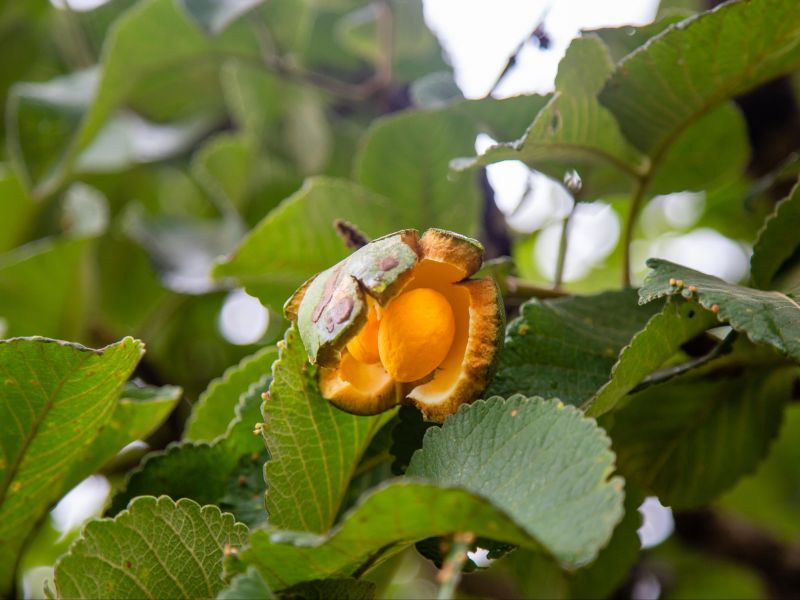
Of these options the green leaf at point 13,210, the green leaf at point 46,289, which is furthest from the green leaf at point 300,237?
the green leaf at point 13,210

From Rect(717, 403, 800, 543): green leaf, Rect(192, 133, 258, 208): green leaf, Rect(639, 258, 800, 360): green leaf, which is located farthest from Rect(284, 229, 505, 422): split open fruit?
Rect(717, 403, 800, 543): green leaf

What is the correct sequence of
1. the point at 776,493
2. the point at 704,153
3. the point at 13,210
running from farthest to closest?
1. the point at 776,493
2. the point at 13,210
3. the point at 704,153

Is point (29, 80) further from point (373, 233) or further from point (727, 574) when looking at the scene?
point (727, 574)

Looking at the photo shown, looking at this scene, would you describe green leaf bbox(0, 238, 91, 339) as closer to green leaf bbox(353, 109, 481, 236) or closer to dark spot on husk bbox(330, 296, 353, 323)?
green leaf bbox(353, 109, 481, 236)

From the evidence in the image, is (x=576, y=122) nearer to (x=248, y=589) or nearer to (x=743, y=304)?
(x=743, y=304)

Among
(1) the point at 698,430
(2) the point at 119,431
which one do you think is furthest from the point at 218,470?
(1) the point at 698,430

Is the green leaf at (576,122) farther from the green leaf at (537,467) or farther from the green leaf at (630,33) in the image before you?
the green leaf at (537,467)
